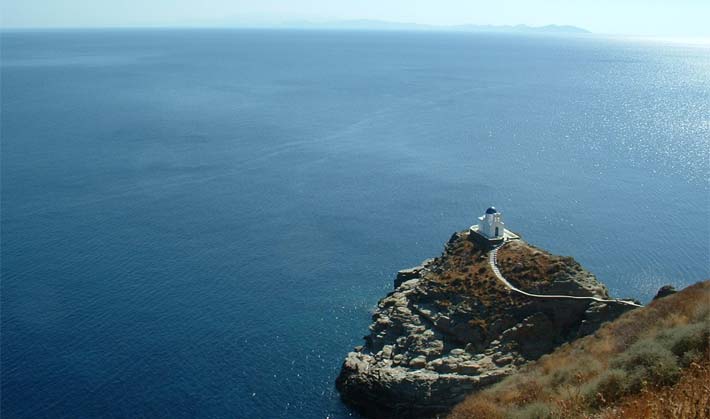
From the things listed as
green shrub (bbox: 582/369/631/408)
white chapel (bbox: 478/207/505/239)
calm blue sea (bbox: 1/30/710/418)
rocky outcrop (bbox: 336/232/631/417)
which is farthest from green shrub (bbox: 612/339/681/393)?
white chapel (bbox: 478/207/505/239)

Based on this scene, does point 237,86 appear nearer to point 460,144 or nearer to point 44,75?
point 44,75

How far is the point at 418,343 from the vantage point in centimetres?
3931

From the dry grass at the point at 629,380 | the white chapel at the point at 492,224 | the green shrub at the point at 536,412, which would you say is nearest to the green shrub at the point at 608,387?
the dry grass at the point at 629,380

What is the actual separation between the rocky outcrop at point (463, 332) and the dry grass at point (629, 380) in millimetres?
6966

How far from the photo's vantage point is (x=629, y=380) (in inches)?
728

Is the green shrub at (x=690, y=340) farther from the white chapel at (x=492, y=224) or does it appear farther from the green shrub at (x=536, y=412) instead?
the white chapel at (x=492, y=224)

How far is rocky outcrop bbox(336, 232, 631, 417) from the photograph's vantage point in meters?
36.4

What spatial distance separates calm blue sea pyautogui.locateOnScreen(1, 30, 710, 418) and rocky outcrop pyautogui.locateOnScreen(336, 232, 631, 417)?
3.23m

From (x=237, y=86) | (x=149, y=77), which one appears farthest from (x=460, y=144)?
(x=149, y=77)

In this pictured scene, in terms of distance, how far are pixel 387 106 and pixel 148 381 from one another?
9659 cm

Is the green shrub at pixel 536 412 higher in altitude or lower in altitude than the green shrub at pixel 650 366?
lower

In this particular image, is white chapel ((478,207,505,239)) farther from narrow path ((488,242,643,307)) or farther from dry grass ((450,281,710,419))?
dry grass ((450,281,710,419))

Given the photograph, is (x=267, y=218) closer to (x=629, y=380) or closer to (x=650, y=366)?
(x=650, y=366)

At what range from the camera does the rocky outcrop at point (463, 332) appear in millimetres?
36406
